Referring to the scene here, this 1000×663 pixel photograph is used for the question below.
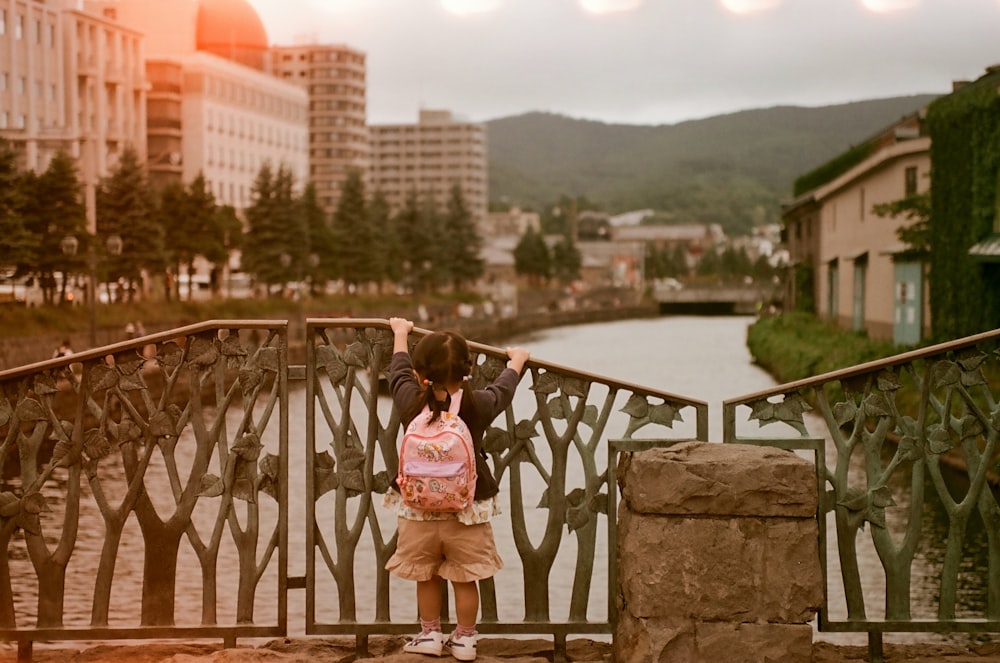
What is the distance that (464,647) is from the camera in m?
5.67

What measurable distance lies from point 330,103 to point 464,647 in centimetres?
15188

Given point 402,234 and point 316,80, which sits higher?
point 316,80

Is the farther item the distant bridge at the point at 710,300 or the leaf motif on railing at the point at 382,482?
the distant bridge at the point at 710,300

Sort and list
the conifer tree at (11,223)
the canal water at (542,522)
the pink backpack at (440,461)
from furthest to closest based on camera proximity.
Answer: the conifer tree at (11,223) → the canal water at (542,522) → the pink backpack at (440,461)

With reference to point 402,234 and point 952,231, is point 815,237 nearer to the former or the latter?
point 952,231

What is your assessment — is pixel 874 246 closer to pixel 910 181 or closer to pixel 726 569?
pixel 910 181

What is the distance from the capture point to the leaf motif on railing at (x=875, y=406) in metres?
Result: 5.78

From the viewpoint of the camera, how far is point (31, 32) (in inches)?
2520

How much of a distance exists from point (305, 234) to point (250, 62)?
59.2 metres

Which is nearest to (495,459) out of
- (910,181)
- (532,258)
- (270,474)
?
(270,474)

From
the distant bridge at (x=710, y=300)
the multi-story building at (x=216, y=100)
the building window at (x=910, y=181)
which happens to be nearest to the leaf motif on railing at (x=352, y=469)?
the building window at (x=910, y=181)

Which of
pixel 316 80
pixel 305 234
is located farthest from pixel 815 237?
pixel 316 80

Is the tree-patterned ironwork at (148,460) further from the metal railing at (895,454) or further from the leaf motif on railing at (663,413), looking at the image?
the metal railing at (895,454)

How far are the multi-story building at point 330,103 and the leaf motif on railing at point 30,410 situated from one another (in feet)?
481
